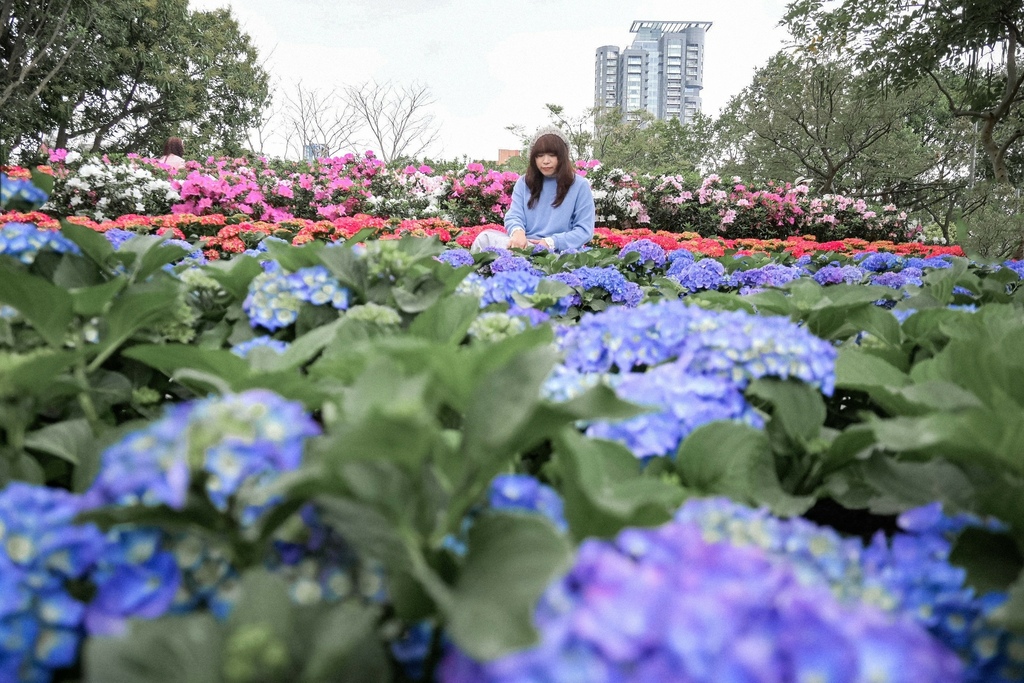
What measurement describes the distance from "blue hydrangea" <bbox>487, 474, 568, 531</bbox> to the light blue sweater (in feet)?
13.5

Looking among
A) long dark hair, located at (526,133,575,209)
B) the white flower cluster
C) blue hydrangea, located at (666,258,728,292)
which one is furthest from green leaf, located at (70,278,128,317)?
the white flower cluster

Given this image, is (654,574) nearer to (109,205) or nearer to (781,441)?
(781,441)

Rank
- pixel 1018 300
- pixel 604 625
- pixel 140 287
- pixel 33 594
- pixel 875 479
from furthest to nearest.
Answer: pixel 1018 300
pixel 140 287
pixel 875 479
pixel 33 594
pixel 604 625

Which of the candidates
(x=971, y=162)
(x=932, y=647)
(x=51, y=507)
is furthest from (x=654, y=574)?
(x=971, y=162)

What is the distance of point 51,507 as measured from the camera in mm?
585

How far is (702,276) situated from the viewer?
9.02ft

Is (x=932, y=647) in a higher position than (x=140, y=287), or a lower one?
lower

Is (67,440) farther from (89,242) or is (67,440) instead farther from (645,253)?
(645,253)

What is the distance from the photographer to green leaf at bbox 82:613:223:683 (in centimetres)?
45

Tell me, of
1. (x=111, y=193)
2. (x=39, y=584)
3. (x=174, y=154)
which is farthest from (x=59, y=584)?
(x=174, y=154)

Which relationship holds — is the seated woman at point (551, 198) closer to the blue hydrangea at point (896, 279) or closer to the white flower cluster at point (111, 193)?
the blue hydrangea at point (896, 279)

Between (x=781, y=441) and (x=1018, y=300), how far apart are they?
1653mm

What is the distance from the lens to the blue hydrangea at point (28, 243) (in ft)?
3.69

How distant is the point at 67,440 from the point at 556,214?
173 inches
